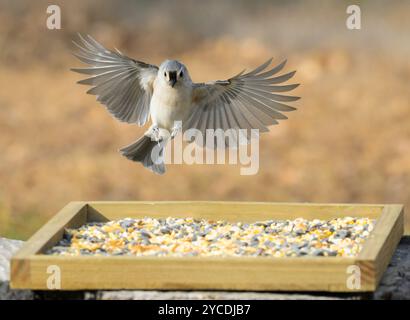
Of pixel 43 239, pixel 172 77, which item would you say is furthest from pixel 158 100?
pixel 43 239

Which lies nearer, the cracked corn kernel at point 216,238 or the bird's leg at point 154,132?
the cracked corn kernel at point 216,238

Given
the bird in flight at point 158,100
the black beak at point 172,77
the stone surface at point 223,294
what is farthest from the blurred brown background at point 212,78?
the black beak at point 172,77

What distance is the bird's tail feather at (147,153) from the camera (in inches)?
142

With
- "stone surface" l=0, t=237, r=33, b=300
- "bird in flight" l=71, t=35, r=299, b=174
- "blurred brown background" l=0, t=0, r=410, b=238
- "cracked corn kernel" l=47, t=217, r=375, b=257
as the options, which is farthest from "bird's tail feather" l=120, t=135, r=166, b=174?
"blurred brown background" l=0, t=0, r=410, b=238

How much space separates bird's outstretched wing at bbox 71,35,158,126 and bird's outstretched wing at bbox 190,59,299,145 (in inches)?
7.7

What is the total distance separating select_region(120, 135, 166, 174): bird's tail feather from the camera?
3.60 meters

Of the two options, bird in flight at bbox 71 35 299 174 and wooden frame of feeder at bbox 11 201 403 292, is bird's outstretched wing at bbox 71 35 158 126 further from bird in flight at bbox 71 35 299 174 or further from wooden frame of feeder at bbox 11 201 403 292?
wooden frame of feeder at bbox 11 201 403 292

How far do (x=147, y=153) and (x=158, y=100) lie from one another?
281 mm

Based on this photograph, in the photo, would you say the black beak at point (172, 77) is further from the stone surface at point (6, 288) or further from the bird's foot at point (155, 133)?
the stone surface at point (6, 288)

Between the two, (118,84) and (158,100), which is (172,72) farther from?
(118,84)

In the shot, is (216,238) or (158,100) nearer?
(216,238)

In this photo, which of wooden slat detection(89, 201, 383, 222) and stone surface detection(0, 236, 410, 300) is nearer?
stone surface detection(0, 236, 410, 300)

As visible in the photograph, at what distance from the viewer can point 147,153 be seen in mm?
3627

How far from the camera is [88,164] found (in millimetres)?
6918
